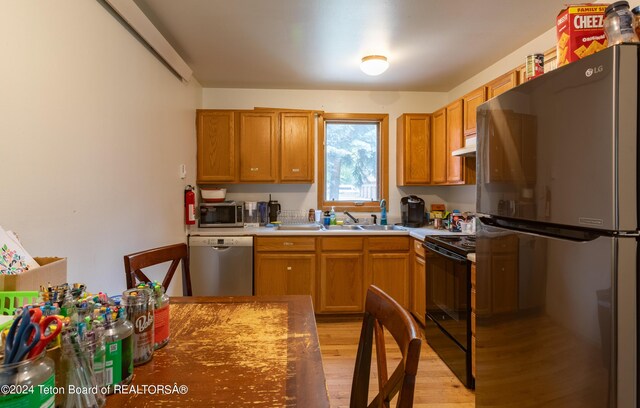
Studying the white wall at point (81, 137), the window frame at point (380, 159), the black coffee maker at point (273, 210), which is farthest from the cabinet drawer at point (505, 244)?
the black coffee maker at point (273, 210)

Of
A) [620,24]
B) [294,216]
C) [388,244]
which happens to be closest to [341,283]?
[388,244]

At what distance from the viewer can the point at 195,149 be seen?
3301 mm

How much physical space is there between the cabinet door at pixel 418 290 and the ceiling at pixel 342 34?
181 cm

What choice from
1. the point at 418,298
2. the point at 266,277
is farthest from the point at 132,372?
the point at 418,298

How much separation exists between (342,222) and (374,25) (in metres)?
2.00

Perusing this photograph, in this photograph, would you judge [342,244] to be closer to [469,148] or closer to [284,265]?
[284,265]

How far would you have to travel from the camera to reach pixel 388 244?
312cm

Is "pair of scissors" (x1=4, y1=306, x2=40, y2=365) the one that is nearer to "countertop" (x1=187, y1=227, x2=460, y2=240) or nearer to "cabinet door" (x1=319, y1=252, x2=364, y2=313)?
"countertop" (x1=187, y1=227, x2=460, y2=240)

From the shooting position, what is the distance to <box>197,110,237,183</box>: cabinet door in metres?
3.31

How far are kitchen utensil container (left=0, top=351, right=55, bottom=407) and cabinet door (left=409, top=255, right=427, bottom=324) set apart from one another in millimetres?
2595

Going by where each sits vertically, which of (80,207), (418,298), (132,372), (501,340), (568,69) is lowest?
(418,298)

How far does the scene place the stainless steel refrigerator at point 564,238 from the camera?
3.09ft

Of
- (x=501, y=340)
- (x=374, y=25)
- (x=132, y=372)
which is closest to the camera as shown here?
(x=132, y=372)

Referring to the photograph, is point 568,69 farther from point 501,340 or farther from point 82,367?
point 82,367
